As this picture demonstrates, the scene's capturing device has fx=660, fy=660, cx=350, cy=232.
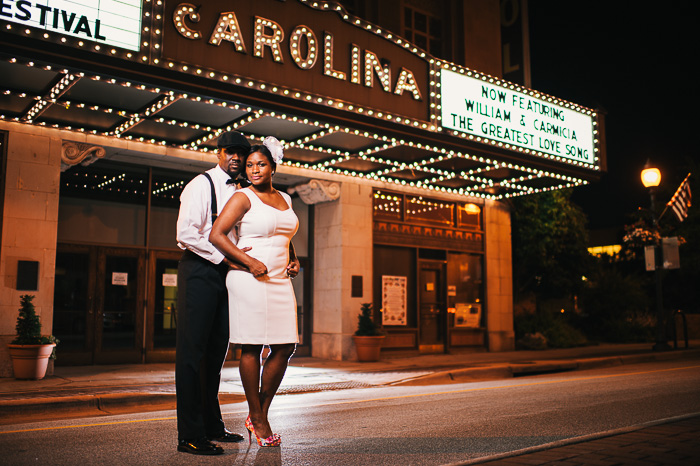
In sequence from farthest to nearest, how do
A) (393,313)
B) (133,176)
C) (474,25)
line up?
(474,25) → (393,313) → (133,176)

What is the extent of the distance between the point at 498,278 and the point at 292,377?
8.97m

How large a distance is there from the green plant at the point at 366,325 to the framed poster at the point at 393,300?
44.2 inches

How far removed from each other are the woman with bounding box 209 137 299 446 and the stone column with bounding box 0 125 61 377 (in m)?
8.17

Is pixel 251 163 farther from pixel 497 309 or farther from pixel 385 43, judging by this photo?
pixel 497 309

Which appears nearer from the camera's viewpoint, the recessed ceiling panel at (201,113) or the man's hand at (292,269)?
the man's hand at (292,269)

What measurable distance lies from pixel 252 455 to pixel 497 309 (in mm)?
14968

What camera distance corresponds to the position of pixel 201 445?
448 cm

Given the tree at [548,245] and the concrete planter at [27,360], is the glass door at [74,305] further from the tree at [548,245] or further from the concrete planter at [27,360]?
the tree at [548,245]

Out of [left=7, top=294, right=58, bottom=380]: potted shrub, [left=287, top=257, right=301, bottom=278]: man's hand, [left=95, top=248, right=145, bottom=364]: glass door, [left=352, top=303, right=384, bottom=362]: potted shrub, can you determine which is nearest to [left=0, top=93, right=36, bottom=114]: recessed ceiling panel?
[left=7, top=294, right=58, bottom=380]: potted shrub

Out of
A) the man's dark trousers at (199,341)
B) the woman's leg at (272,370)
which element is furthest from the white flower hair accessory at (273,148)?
the woman's leg at (272,370)

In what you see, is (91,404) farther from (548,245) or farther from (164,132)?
(548,245)

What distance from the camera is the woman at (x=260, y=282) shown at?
4.53 meters

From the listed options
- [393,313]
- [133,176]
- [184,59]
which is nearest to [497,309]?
[393,313]

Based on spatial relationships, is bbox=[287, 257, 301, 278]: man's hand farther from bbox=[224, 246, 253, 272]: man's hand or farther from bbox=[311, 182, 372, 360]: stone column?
bbox=[311, 182, 372, 360]: stone column
